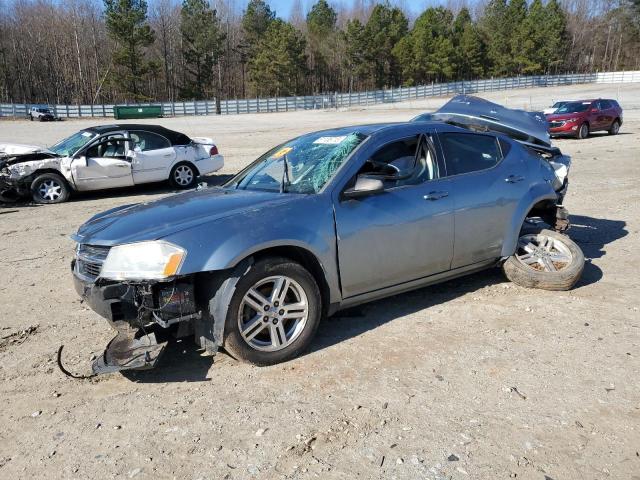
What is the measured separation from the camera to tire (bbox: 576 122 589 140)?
A: 69.4 ft

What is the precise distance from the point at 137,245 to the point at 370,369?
178 centimetres

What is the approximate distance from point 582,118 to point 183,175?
1614 cm

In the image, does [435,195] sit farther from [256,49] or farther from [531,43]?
[531,43]

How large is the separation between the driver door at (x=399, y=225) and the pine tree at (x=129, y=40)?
72.7 metres

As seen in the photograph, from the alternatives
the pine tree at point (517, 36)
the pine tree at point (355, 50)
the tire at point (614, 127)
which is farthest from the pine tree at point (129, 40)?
the tire at point (614, 127)

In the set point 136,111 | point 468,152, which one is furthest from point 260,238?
point 136,111

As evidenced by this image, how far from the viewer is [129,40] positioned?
227 feet

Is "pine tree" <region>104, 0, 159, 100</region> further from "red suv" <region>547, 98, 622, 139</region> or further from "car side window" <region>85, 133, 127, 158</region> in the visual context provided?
"car side window" <region>85, 133, 127, 158</region>

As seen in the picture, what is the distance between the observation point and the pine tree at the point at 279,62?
80.2 metres

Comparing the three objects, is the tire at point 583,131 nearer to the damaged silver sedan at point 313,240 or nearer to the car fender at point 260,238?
the damaged silver sedan at point 313,240

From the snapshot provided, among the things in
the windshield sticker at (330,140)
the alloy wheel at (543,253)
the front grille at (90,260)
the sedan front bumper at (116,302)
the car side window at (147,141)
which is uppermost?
the windshield sticker at (330,140)

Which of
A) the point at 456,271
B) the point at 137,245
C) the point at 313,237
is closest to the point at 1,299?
the point at 137,245

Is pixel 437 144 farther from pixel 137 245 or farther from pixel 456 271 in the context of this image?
pixel 137 245

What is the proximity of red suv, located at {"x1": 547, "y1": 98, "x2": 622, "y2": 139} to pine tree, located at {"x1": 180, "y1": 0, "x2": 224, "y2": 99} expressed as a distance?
6717 centimetres
